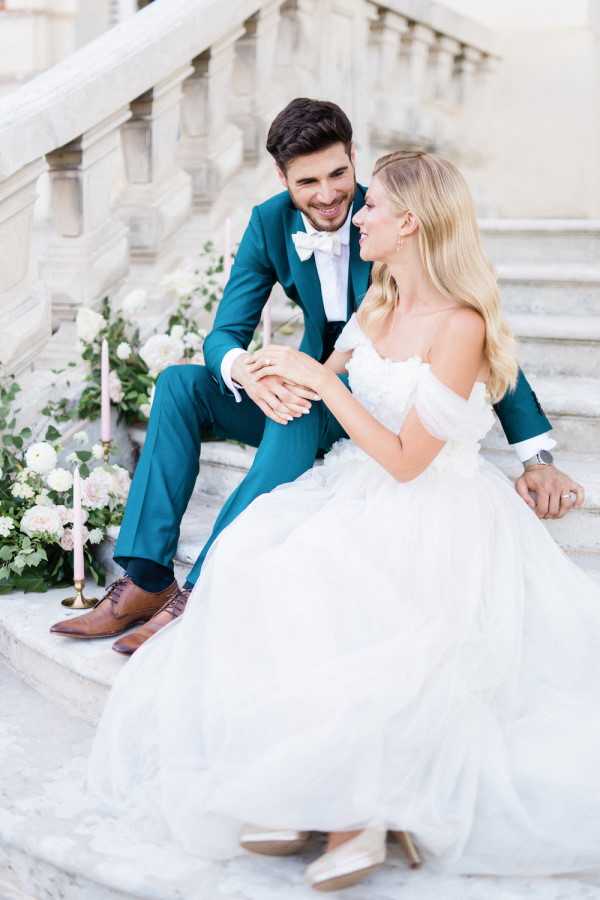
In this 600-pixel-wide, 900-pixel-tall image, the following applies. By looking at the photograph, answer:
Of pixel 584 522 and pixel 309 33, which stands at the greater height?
pixel 309 33

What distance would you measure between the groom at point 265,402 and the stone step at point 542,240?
1.44m

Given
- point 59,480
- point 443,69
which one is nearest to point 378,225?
point 59,480

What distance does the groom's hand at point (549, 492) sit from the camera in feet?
9.95

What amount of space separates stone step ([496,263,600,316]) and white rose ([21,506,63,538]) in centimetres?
180

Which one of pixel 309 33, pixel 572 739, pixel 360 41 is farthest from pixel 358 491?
pixel 360 41

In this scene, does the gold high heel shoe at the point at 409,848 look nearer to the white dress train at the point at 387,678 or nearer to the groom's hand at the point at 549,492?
the white dress train at the point at 387,678

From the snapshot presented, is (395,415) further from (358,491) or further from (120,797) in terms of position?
(120,797)

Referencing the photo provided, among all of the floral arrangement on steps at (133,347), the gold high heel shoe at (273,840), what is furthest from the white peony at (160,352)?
the gold high heel shoe at (273,840)

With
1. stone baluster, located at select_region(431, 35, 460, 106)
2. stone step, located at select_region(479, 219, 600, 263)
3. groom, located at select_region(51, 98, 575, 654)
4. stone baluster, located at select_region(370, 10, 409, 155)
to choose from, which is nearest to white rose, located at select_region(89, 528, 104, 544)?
groom, located at select_region(51, 98, 575, 654)

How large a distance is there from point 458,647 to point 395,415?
0.60 metres

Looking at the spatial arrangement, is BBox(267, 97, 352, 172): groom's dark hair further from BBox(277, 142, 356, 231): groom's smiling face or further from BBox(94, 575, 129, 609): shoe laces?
BBox(94, 575, 129, 609): shoe laces

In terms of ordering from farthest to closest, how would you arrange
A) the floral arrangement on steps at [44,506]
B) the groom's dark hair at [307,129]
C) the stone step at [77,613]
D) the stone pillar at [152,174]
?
the stone pillar at [152,174] < the floral arrangement on steps at [44,506] < the groom's dark hair at [307,129] < the stone step at [77,613]

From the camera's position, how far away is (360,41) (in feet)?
Result: 18.0

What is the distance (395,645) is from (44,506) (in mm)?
1517
